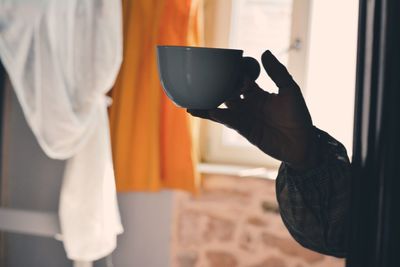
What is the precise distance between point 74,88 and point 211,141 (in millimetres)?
777

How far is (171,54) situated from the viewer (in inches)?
24.2

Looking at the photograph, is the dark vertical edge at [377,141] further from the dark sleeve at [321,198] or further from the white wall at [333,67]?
the white wall at [333,67]

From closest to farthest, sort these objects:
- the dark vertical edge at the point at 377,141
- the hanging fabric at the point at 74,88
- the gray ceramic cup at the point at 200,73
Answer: the dark vertical edge at the point at 377,141
the gray ceramic cup at the point at 200,73
the hanging fabric at the point at 74,88

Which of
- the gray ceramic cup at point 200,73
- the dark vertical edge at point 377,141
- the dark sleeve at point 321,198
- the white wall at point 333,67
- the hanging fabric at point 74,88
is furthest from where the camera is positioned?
the white wall at point 333,67

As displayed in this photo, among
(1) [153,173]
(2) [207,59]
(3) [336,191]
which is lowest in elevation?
(1) [153,173]

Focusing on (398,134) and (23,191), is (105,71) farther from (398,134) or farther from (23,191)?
(398,134)

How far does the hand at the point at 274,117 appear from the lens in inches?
25.8

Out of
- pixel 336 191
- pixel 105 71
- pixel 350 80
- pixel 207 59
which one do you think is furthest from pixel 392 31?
pixel 350 80

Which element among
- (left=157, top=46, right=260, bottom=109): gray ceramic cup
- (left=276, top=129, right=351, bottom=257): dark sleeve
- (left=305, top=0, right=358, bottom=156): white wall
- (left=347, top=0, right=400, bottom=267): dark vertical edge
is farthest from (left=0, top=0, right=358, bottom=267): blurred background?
(left=347, top=0, right=400, bottom=267): dark vertical edge

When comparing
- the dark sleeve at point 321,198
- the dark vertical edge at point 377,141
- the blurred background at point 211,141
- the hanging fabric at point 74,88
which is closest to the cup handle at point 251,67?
the dark sleeve at point 321,198

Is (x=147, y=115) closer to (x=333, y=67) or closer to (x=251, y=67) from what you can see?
(x=333, y=67)

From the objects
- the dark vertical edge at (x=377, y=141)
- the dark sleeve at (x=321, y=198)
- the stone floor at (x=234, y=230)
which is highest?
the dark vertical edge at (x=377, y=141)

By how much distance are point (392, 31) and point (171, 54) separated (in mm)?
274

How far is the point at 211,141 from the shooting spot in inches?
113
